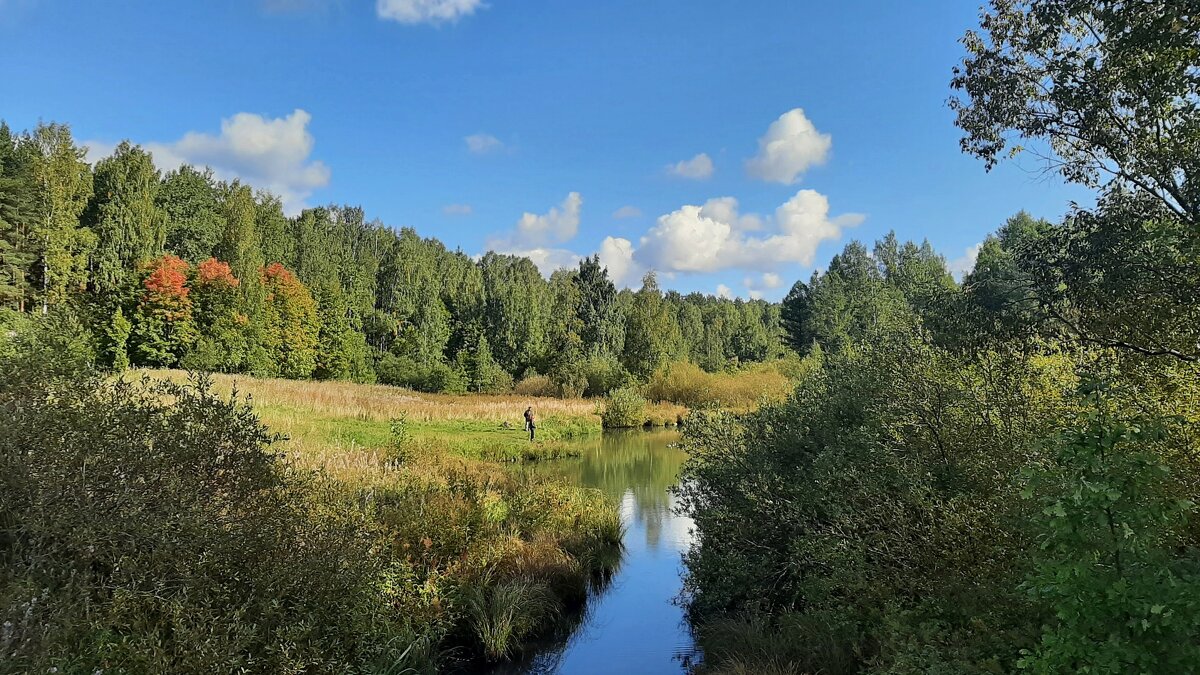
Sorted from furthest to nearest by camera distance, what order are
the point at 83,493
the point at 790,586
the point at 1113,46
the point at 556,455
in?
1. the point at 556,455
2. the point at 790,586
3. the point at 1113,46
4. the point at 83,493

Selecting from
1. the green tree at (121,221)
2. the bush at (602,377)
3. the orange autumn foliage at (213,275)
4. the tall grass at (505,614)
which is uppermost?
the green tree at (121,221)

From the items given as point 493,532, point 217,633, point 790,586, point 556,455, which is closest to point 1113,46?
point 790,586

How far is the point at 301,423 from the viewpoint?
1827 cm

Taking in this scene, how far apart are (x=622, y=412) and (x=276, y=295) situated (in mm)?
30556

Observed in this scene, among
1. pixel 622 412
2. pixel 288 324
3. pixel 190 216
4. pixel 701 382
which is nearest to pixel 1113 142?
pixel 622 412

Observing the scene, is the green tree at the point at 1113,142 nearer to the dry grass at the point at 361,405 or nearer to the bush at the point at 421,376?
the dry grass at the point at 361,405

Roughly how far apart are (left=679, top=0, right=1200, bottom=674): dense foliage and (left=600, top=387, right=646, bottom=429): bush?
3166 cm

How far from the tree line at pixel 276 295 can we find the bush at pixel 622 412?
896cm

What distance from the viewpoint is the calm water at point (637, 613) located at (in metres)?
8.87

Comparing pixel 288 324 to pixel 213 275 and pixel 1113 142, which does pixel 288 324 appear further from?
pixel 1113 142

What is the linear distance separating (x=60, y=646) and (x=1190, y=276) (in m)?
9.13

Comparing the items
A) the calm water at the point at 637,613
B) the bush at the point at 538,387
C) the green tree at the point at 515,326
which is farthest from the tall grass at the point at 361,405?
the green tree at the point at 515,326

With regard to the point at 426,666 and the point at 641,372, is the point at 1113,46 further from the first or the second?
the point at 641,372

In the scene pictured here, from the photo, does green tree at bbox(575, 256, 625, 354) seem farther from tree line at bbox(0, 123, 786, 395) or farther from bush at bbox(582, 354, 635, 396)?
bush at bbox(582, 354, 635, 396)
